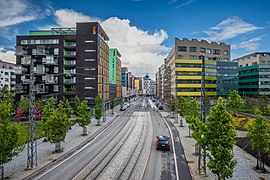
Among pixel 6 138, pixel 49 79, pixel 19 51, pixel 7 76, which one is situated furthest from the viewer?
pixel 7 76

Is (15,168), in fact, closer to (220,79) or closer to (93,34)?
(93,34)

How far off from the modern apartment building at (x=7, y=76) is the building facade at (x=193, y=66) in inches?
3188

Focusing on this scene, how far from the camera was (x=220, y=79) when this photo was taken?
87.5 m

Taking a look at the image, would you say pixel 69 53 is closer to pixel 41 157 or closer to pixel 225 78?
pixel 41 157

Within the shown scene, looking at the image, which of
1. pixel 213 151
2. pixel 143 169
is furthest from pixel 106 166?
pixel 213 151

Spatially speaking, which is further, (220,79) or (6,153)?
(220,79)

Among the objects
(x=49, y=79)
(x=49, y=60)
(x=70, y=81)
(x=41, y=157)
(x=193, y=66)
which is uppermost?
(x=193, y=66)

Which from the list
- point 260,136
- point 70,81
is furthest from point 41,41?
point 260,136

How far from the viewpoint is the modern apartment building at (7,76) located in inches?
3871

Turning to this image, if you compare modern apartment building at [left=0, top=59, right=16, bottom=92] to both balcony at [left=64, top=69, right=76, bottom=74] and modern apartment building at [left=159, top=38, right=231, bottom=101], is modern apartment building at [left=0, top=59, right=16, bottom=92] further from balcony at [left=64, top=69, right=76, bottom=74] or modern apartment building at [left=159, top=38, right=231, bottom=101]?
modern apartment building at [left=159, top=38, right=231, bottom=101]

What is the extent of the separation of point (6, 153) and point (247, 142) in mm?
27406

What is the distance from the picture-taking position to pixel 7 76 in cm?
10125

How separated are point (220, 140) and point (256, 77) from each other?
89284 millimetres

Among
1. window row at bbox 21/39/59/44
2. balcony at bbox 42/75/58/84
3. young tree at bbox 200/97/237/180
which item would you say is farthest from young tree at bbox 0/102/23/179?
window row at bbox 21/39/59/44
